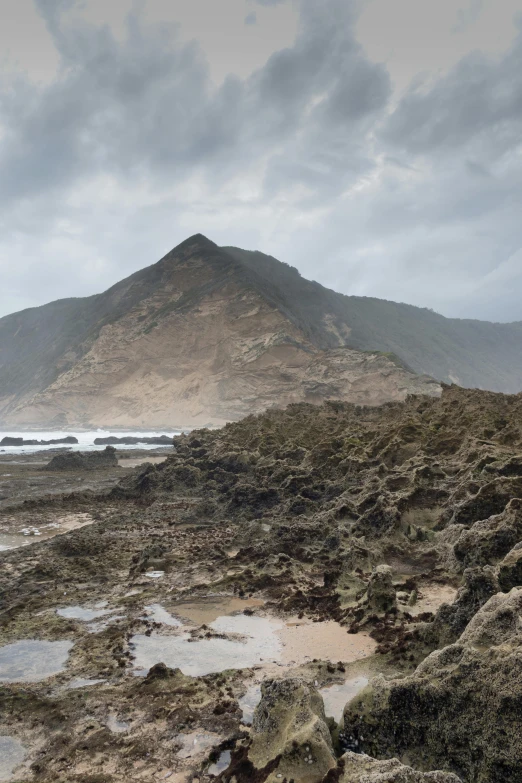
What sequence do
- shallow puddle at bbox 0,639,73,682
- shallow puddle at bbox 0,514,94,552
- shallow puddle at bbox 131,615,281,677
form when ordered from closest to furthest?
1. shallow puddle at bbox 0,639,73,682
2. shallow puddle at bbox 131,615,281,677
3. shallow puddle at bbox 0,514,94,552

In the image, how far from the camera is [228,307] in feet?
229

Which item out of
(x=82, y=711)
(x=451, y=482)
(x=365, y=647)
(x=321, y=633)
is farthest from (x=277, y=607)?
(x=451, y=482)

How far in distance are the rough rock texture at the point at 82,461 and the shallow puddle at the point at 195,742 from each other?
25358 millimetres

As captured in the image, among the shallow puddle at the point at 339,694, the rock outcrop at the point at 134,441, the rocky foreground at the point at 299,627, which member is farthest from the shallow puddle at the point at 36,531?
the rock outcrop at the point at 134,441

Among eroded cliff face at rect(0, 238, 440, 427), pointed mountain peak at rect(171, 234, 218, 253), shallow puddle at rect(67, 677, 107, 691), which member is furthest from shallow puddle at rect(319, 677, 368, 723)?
pointed mountain peak at rect(171, 234, 218, 253)

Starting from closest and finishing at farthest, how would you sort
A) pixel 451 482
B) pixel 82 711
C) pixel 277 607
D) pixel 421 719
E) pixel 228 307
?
pixel 421 719 < pixel 82 711 < pixel 277 607 < pixel 451 482 < pixel 228 307

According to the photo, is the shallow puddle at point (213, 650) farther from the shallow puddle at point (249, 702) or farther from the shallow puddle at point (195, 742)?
the shallow puddle at point (195, 742)

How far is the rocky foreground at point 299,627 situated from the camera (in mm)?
3117

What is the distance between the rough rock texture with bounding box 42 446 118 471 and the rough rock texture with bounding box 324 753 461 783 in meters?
26.8

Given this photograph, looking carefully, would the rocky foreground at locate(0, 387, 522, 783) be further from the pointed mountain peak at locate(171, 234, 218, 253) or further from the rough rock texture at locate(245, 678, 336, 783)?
the pointed mountain peak at locate(171, 234, 218, 253)

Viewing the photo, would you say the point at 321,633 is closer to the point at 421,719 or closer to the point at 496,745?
the point at 421,719

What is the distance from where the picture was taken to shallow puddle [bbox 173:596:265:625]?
6730 mm

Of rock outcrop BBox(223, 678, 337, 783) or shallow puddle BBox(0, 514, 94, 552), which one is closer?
Answer: rock outcrop BBox(223, 678, 337, 783)

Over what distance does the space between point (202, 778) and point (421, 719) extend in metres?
1.57
